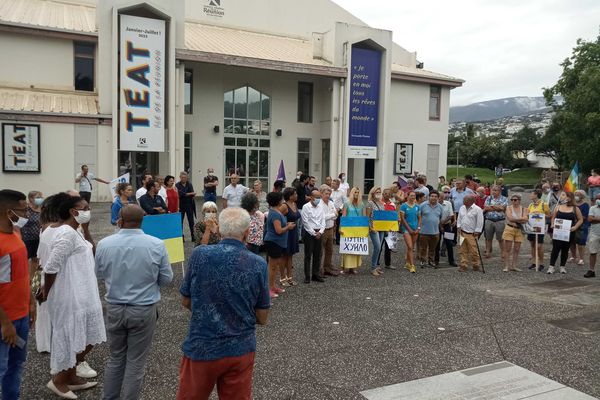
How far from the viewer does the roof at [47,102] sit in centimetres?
1895

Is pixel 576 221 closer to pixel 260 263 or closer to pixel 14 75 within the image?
pixel 260 263

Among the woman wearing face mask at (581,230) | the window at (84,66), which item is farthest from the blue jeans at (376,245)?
the window at (84,66)

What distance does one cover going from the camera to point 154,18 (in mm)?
20453

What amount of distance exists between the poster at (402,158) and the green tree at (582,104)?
12252 mm

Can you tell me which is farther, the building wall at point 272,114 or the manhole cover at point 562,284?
the building wall at point 272,114

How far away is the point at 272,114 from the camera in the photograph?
85.6 ft

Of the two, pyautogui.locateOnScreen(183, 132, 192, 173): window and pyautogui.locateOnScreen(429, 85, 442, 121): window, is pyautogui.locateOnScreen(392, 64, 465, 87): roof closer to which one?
pyautogui.locateOnScreen(429, 85, 442, 121): window

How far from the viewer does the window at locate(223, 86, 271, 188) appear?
82.6ft

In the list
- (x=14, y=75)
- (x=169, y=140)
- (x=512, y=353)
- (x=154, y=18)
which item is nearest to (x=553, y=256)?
(x=512, y=353)

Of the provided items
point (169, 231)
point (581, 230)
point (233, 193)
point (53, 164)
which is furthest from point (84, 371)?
point (53, 164)

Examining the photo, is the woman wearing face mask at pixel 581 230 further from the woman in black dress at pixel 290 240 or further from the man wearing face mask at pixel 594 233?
the woman in black dress at pixel 290 240

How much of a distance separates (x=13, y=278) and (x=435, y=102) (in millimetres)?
29018

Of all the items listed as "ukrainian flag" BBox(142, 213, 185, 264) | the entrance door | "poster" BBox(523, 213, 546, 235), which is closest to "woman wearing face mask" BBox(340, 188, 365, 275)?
"ukrainian flag" BBox(142, 213, 185, 264)

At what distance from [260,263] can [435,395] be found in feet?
8.40
